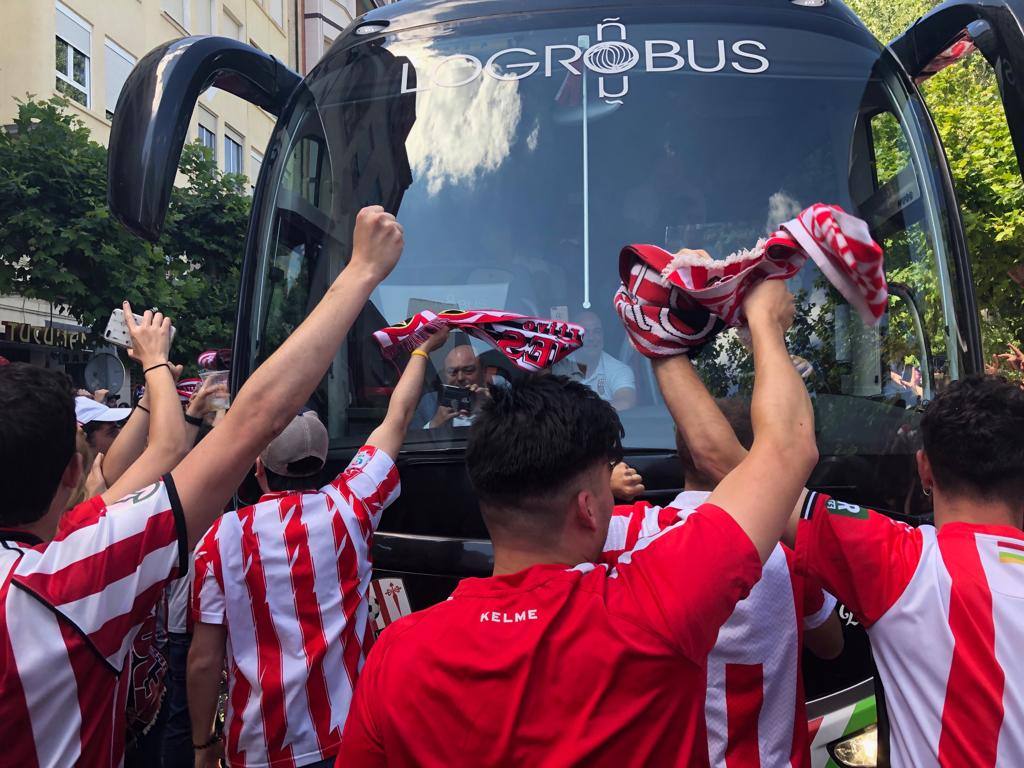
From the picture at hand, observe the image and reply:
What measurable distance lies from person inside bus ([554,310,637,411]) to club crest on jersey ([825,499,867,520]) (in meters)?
0.90

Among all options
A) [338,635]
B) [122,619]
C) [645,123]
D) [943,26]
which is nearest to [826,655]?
[338,635]

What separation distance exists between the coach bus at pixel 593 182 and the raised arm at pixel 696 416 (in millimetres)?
683

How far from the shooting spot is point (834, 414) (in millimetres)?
2768

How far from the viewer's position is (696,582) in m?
1.44

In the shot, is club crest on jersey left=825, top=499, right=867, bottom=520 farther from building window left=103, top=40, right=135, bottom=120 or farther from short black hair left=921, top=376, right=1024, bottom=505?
building window left=103, top=40, right=135, bottom=120

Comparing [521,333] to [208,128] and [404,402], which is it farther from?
[208,128]

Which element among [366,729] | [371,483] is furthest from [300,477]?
[366,729]

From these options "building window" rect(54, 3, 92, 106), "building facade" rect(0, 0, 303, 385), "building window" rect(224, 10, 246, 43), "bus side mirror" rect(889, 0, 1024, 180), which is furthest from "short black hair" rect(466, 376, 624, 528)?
"building window" rect(224, 10, 246, 43)

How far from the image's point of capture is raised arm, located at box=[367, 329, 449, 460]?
273 centimetres

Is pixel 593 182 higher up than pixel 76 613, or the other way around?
pixel 593 182

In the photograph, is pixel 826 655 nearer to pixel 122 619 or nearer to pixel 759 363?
pixel 759 363

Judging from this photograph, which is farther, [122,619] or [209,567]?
[209,567]

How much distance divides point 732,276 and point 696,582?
0.54 metres

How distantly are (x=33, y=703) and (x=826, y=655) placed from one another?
67.6 inches
